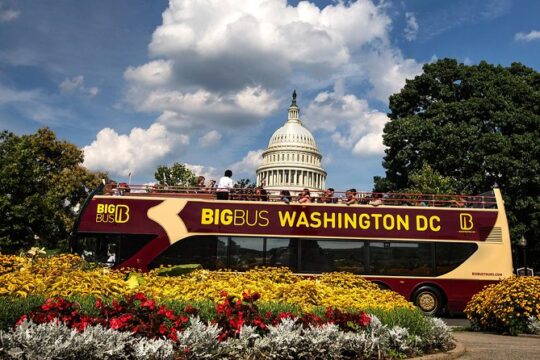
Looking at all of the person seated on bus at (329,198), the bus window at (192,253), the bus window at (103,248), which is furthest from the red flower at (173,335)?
the person seated on bus at (329,198)

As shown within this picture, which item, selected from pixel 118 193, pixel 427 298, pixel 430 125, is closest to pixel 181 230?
pixel 118 193

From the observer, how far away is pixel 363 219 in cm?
1653

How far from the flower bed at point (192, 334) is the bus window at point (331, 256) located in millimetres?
8754

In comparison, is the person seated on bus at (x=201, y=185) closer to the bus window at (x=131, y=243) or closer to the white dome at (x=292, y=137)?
the bus window at (x=131, y=243)

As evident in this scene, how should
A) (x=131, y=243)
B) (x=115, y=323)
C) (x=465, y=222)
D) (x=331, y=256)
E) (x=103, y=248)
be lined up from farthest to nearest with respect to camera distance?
(x=465, y=222) → (x=331, y=256) → (x=103, y=248) → (x=131, y=243) → (x=115, y=323)

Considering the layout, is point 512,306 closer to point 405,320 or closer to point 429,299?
point 429,299

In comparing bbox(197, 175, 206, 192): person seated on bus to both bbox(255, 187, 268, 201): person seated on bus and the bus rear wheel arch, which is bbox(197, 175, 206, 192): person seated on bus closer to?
bbox(255, 187, 268, 201): person seated on bus

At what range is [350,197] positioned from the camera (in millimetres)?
16828

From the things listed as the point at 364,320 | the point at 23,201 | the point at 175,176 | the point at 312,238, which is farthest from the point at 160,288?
the point at 175,176

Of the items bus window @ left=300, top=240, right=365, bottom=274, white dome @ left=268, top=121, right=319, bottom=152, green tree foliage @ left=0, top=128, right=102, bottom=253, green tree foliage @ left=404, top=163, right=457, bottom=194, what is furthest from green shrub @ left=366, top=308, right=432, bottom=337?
white dome @ left=268, top=121, right=319, bottom=152

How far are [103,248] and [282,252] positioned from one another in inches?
229

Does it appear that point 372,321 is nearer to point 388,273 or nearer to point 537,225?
point 388,273

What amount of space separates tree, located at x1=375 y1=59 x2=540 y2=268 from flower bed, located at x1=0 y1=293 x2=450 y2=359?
86.7 feet

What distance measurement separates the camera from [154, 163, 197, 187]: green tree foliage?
56281 millimetres
